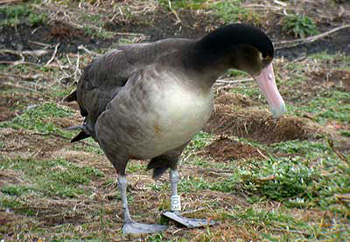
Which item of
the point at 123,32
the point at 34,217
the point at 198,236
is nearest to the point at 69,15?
the point at 123,32

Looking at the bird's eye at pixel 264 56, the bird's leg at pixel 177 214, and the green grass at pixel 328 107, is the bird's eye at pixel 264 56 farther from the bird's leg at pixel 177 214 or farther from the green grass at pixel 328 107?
the green grass at pixel 328 107

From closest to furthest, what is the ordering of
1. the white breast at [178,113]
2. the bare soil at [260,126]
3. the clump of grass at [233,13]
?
the white breast at [178,113]
the bare soil at [260,126]
the clump of grass at [233,13]

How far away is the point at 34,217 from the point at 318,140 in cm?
268

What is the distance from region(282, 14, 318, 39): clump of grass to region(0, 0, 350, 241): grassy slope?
88.1 inches

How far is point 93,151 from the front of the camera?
6637 mm

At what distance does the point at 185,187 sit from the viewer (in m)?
5.57

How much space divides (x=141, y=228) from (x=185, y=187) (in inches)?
34.1

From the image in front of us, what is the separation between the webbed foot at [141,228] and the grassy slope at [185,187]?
0.23 ft

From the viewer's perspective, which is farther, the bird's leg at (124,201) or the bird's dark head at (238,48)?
the bird's leg at (124,201)

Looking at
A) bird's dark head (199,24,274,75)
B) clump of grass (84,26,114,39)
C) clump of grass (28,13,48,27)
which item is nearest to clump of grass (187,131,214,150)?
bird's dark head (199,24,274,75)

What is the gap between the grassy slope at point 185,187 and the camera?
4.52 m

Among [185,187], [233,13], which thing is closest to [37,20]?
[233,13]

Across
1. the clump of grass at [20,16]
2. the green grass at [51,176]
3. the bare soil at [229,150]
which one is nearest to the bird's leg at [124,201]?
the green grass at [51,176]

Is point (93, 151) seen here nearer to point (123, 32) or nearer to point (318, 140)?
point (318, 140)
